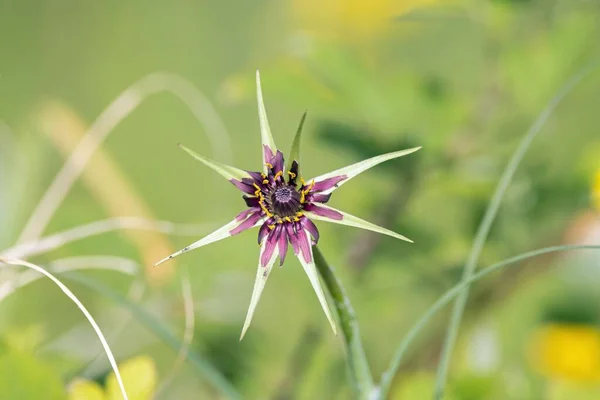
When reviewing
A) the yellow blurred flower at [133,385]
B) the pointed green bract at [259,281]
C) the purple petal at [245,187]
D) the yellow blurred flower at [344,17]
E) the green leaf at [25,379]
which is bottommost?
the pointed green bract at [259,281]

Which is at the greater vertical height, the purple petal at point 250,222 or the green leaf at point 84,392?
the purple petal at point 250,222

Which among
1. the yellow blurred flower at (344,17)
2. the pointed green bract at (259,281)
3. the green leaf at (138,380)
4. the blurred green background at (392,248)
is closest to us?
the pointed green bract at (259,281)

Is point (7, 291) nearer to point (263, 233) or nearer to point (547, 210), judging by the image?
point (263, 233)

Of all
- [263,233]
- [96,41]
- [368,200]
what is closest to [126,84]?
[96,41]

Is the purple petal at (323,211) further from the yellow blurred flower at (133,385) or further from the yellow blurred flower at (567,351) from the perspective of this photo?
the yellow blurred flower at (567,351)

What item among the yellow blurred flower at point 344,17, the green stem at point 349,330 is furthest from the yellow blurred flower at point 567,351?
the yellow blurred flower at point 344,17

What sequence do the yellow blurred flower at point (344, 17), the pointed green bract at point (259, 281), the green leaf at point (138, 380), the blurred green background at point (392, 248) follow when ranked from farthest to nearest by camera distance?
the yellow blurred flower at point (344, 17) → the blurred green background at point (392, 248) → the green leaf at point (138, 380) → the pointed green bract at point (259, 281)
